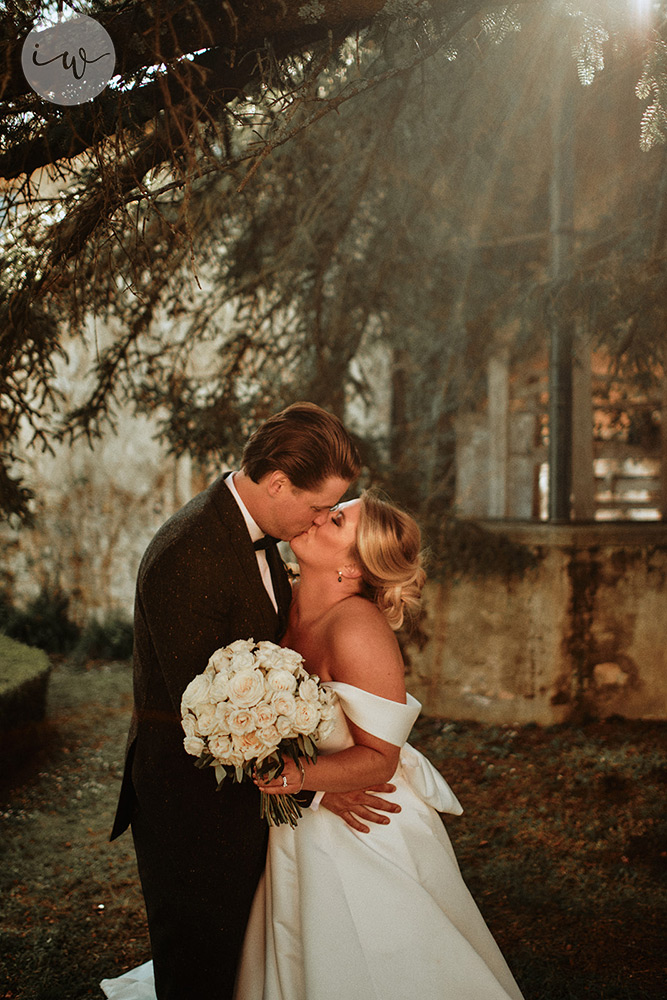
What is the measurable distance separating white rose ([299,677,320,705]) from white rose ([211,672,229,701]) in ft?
0.69

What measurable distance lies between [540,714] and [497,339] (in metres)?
3.57

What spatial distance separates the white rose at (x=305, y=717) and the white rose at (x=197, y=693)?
24cm

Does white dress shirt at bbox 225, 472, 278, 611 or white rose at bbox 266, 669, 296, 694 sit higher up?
white dress shirt at bbox 225, 472, 278, 611

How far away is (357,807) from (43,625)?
823 centimetres

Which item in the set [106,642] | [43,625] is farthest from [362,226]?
[43,625]

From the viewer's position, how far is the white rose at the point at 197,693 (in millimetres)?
2159

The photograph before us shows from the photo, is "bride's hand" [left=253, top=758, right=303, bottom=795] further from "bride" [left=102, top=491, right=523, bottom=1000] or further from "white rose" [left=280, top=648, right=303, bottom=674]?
"white rose" [left=280, top=648, right=303, bottom=674]

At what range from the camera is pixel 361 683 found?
2.54 meters

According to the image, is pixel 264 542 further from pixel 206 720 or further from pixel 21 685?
pixel 21 685

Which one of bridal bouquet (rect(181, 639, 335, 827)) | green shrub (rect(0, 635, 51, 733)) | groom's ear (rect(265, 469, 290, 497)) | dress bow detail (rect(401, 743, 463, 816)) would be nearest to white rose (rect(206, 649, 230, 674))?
bridal bouquet (rect(181, 639, 335, 827))

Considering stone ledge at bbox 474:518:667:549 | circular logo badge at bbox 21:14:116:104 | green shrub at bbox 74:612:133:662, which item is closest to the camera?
circular logo badge at bbox 21:14:116:104

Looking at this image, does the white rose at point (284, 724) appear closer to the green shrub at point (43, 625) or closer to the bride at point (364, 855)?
the bride at point (364, 855)

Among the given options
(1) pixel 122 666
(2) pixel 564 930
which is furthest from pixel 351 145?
(1) pixel 122 666

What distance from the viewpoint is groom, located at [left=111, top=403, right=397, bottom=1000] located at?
2.47 meters
